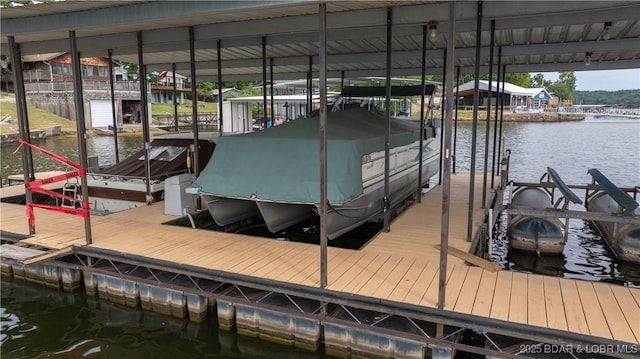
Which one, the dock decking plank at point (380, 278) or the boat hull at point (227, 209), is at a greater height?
the boat hull at point (227, 209)

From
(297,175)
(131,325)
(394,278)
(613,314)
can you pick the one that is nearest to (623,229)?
(613,314)

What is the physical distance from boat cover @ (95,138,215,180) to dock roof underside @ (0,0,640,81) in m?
2.21

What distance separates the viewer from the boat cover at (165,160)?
971 cm

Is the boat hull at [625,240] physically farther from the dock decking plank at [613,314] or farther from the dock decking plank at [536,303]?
the dock decking plank at [536,303]

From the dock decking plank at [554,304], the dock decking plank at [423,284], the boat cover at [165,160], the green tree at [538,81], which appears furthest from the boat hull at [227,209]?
the green tree at [538,81]

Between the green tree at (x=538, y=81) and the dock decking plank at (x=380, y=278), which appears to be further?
the green tree at (x=538, y=81)

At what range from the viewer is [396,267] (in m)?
5.58

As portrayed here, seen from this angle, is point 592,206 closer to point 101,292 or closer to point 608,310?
point 608,310

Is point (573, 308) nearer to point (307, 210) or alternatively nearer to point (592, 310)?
point (592, 310)

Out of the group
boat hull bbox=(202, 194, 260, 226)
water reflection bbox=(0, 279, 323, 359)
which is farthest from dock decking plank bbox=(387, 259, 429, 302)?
boat hull bbox=(202, 194, 260, 226)

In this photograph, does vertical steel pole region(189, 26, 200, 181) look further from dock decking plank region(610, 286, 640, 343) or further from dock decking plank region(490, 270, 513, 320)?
dock decking plank region(610, 286, 640, 343)

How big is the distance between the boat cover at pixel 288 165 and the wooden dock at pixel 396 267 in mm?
790

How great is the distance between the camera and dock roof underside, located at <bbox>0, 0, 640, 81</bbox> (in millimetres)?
5746

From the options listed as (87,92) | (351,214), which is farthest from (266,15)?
(87,92)
